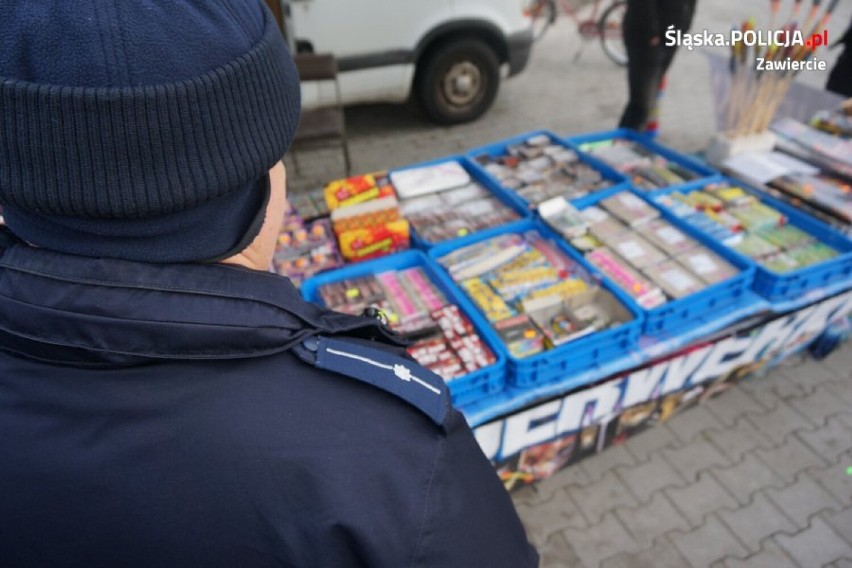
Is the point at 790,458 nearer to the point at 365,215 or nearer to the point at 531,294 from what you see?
the point at 531,294

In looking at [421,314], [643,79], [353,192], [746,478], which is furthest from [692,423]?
[643,79]

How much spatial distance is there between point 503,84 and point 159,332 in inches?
267

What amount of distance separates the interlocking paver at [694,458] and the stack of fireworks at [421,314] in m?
1.28

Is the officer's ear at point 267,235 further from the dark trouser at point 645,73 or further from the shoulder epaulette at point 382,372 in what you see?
the dark trouser at point 645,73

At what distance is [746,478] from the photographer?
262 cm

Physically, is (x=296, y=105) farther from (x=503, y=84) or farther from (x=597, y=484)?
(x=503, y=84)

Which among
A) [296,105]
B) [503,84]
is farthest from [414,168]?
[503,84]

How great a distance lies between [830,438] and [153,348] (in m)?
3.26

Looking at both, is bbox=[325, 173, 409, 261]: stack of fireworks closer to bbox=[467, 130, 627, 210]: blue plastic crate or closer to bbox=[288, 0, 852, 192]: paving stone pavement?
bbox=[467, 130, 627, 210]: blue plastic crate

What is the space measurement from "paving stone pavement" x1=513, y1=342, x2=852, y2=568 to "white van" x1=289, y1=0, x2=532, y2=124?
378 cm

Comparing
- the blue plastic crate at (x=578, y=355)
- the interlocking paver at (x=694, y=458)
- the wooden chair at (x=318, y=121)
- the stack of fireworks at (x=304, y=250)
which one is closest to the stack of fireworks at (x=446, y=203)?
the stack of fireworks at (x=304, y=250)

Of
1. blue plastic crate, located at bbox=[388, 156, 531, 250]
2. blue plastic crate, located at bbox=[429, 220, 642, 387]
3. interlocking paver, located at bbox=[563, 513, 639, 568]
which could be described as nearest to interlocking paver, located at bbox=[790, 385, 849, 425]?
interlocking paver, located at bbox=[563, 513, 639, 568]

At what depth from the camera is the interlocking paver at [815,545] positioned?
90.7 inches

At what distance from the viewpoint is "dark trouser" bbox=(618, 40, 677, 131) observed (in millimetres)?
3920
